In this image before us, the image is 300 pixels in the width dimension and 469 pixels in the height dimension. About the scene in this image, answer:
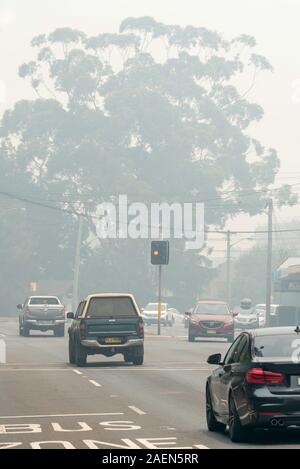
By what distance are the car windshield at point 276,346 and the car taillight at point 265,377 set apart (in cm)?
32

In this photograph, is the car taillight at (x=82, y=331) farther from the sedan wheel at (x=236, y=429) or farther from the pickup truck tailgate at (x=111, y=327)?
the sedan wheel at (x=236, y=429)

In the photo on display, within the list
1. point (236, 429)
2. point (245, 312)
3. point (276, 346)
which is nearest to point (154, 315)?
point (245, 312)

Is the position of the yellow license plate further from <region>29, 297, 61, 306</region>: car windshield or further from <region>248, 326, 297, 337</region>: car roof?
<region>29, 297, 61, 306</region>: car windshield

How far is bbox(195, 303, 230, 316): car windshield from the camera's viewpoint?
54.0m

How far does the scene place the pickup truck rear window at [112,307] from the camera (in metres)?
35.0

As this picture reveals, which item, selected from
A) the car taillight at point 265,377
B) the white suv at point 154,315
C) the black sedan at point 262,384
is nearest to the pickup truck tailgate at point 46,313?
the black sedan at point 262,384

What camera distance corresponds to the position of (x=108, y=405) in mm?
22297

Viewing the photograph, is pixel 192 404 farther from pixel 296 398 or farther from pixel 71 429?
pixel 296 398

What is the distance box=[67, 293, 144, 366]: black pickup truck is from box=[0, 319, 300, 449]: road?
1.39 ft

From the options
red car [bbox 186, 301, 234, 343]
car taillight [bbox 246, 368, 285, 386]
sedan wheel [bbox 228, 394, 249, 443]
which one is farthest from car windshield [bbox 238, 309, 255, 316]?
car taillight [bbox 246, 368, 285, 386]

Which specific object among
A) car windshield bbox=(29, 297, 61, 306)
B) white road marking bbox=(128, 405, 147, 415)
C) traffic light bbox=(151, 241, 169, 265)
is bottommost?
white road marking bbox=(128, 405, 147, 415)

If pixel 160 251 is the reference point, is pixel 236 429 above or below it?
below

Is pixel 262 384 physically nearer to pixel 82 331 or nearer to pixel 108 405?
pixel 108 405

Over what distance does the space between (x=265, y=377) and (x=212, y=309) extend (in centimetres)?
3884
